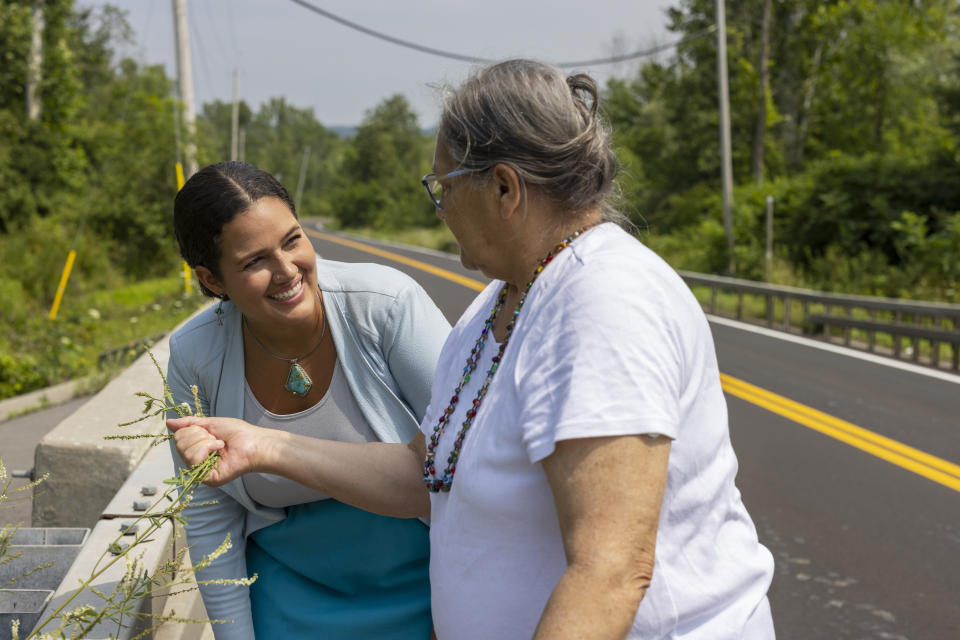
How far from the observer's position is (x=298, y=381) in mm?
2773

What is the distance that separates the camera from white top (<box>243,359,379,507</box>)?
2.73 meters

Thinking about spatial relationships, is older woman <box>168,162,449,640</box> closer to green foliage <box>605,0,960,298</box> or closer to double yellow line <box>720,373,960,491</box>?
double yellow line <box>720,373,960,491</box>

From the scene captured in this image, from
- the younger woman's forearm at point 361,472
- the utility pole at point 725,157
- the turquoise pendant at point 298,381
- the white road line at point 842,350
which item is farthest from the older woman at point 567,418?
the utility pole at point 725,157

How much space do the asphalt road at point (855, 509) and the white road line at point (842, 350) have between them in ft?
1.31

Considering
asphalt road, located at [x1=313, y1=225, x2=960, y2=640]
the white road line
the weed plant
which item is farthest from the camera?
the white road line

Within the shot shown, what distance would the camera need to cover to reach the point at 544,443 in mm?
1461

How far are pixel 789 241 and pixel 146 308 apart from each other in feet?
52.6

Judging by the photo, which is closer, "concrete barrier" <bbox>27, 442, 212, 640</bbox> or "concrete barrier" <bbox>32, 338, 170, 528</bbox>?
"concrete barrier" <bbox>27, 442, 212, 640</bbox>

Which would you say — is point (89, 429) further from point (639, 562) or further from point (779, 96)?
point (779, 96)

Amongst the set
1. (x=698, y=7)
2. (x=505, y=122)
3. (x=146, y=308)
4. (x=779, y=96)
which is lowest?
(x=146, y=308)

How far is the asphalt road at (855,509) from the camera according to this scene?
483 cm

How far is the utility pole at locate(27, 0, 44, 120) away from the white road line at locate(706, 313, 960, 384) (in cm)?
2289

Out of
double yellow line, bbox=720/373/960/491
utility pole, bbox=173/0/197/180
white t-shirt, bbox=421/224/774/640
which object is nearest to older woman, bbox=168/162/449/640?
white t-shirt, bbox=421/224/774/640

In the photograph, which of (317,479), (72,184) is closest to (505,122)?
(317,479)
